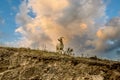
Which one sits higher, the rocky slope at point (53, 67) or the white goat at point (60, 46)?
the white goat at point (60, 46)

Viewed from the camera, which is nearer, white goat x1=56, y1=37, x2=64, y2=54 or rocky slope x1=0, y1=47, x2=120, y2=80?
rocky slope x1=0, y1=47, x2=120, y2=80

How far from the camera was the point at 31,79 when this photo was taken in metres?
34.1

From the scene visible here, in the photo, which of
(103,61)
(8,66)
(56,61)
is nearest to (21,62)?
(8,66)

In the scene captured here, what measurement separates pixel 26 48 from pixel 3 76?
562 cm

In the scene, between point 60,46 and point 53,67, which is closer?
point 53,67

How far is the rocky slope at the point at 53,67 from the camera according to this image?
3381 centimetres

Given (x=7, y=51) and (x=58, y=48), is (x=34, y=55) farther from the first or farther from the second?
(x=58, y=48)

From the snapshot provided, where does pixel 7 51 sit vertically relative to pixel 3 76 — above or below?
above

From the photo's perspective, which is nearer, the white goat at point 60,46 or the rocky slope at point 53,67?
the rocky slope at point 53,67

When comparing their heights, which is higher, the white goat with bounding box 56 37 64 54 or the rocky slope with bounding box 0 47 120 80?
the white goat with bounding box 56 37 64 54

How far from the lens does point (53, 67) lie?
3459 cm

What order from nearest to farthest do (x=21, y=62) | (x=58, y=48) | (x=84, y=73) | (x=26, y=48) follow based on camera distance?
1. (x=84, y=73)
2. (x=21, y=62)
3. (x=26, y=48)
4. (x=58, y=48)

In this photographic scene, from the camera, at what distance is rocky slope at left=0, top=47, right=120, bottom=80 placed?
3381 centimetres

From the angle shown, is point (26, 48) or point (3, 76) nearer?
point (3, 76)
